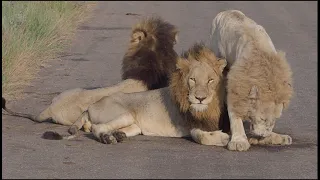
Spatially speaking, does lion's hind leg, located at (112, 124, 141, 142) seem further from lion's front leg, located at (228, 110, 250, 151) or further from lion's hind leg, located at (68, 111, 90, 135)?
lion's front leg, located at (228, 110, 250, 151)

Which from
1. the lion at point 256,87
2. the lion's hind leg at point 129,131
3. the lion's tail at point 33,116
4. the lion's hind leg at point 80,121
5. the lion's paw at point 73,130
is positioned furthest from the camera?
the lion's tail at point 33,116

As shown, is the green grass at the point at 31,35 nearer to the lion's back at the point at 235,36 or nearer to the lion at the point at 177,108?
the lion at the point at 177,108

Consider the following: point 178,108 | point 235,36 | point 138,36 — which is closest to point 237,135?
point 178,108

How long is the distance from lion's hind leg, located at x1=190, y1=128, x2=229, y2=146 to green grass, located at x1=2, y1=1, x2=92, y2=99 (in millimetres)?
2954

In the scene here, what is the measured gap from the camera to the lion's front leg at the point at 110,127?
26.7 ft

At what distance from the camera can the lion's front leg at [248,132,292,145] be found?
8.03 meters

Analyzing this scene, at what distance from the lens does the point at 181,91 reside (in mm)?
8039

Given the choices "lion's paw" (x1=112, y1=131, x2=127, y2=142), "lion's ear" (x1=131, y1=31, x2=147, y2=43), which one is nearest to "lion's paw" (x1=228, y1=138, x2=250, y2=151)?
"lion's paw" (x1=112, y1=131, x2=127, y2=142)

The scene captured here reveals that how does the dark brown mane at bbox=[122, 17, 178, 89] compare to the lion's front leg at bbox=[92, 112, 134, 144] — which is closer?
the lion's front leg at bbox=[92, 112, 134, 144]

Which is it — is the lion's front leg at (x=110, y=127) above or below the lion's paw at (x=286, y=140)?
below

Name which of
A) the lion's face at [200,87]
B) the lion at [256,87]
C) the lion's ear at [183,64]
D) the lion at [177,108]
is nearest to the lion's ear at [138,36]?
the lion at [177,108]

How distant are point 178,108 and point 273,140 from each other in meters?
0.81

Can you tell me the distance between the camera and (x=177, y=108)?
8336 mm

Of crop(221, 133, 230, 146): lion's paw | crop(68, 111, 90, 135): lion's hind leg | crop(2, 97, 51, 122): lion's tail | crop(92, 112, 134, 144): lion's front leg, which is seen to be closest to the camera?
crop(221, 133, 230, 146): lion's paw
